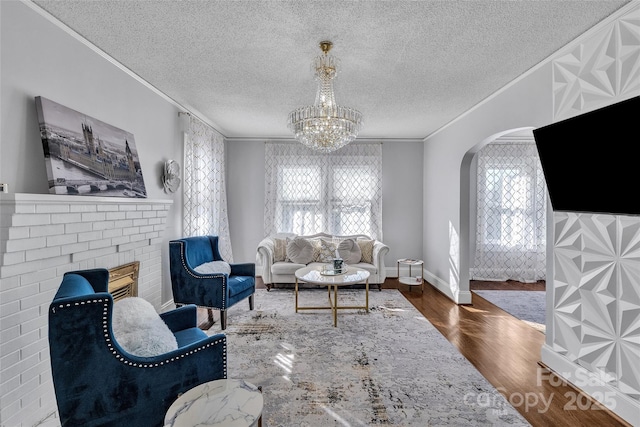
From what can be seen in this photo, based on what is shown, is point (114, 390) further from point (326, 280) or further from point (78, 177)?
point (326, 280)

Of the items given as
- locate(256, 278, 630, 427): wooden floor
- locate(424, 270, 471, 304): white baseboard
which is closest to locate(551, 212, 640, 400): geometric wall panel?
locate(256, 278, 630, 427): wooden floor

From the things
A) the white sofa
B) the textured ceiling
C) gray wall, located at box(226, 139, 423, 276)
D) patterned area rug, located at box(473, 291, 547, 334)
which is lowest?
patterned area rug, located at box(473, 291, 547, 334)

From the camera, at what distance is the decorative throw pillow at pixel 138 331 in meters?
1.52

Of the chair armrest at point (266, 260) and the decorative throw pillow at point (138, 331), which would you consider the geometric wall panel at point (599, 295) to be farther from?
the chair armrest at point (266, 260)

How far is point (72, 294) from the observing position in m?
1.38

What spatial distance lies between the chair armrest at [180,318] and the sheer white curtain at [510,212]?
514 cm

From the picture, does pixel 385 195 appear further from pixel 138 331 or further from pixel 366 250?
pixel 138 331

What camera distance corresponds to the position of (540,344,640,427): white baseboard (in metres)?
1.85

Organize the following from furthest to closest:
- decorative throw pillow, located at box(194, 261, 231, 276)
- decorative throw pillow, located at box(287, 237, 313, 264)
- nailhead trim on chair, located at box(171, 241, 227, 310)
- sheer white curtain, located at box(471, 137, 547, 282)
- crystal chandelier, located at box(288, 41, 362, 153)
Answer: sheer white curtain, located at box(471, 137, 547, 282)
decorative throw pillow, located at box(287, 237, 313, 264)
decorative throw pillow, located at box(194, 261, 231, 276)
nailhead trim on chair, located at box(171, 241, 227, 310)
crystal chandelier, located at box(288, 41, 362, 153)

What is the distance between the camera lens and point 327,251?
493 cm

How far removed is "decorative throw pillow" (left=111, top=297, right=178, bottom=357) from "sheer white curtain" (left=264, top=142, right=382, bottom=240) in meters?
3.79

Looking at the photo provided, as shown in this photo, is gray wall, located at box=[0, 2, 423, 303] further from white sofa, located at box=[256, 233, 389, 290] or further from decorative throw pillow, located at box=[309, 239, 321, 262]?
decorative throw pillow, located at box=[309, 239, 321, 262]

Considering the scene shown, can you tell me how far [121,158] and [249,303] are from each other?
7.43 feet

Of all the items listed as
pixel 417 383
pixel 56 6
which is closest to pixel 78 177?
pixel 56 6
